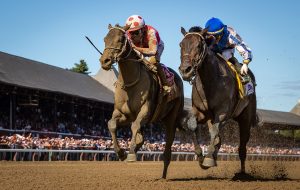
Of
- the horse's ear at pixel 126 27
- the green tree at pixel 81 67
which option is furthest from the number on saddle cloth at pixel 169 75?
the green tree at pixel 81 67

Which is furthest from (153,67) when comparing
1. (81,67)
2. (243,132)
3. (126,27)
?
(81,67)

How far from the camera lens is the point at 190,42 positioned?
8828 millimetres

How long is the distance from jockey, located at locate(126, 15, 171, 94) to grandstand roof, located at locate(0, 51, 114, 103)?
16.7 metres

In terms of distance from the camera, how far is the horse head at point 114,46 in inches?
322

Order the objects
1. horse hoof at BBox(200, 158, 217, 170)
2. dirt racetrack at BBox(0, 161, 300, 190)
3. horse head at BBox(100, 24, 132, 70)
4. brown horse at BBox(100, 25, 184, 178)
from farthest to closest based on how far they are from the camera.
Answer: horse hoof at BBox(200, 158, 217, 170), brown horse at BBox(100, 25, 184, 178), horse head at BBox(100, 24, 132, 70), dirt racetrack at BBox(0, 161, 300, 190)

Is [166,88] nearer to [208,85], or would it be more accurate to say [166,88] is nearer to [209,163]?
[208,85]

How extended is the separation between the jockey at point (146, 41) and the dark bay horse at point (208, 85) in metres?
0.57

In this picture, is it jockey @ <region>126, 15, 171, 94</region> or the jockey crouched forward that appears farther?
the jockey crouched forward

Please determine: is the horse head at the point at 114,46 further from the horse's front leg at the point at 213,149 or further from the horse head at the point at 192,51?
the horse's front leg at the point at 213,149

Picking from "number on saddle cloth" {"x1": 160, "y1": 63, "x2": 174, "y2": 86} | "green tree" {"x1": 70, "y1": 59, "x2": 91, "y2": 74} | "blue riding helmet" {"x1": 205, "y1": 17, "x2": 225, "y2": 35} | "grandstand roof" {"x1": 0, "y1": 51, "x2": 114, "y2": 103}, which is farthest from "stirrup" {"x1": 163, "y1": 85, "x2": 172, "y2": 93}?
"green tree" {"x1": 70, "y1": 59, "x2": 91, "y2": 74}

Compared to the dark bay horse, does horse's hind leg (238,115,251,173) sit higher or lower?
lower

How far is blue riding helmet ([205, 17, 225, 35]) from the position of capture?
9.89 meters

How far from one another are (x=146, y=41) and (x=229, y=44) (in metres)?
1.91

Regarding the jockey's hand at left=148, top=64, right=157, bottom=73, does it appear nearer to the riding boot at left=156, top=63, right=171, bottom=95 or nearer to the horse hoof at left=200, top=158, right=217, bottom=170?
the riding boot at left=156, top=63, right=171, bottom=95
